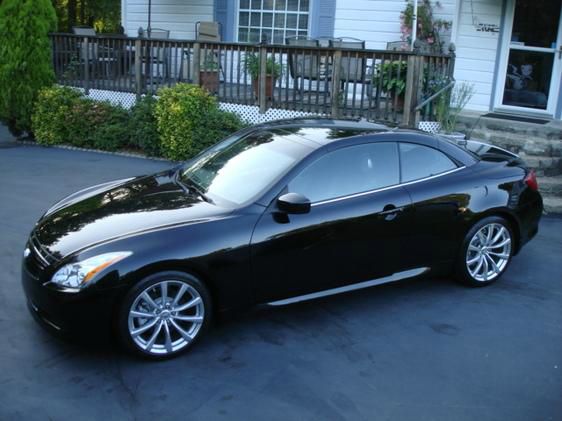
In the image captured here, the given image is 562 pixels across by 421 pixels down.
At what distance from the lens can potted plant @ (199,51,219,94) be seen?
430 inches

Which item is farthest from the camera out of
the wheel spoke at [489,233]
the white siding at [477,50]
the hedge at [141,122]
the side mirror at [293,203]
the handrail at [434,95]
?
the white siding at [477,50]

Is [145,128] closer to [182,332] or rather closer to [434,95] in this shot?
[434,95]

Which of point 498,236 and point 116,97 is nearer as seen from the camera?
point 498,236

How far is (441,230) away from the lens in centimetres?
524

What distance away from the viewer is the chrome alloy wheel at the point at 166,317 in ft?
13.4

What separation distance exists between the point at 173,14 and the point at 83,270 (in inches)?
454

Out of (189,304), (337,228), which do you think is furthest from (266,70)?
(189,304)

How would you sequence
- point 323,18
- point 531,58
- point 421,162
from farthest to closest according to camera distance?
point 323,18 < point 531,58 < point 421,162

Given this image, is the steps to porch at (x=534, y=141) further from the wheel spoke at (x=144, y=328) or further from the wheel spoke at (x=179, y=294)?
the wheel spoke at (x=144, y=328)

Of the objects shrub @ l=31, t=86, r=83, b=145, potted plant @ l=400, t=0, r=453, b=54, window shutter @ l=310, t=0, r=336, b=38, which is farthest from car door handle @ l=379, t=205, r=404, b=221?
window shutter @ l=310, t=0, r=336, b=38

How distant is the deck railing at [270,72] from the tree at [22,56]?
48cm

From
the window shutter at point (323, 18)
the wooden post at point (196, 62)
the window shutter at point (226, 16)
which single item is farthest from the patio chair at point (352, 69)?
the window shutter at point (226, 16)

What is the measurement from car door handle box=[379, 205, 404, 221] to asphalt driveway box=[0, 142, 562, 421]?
748mm

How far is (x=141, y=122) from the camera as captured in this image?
11.0m
